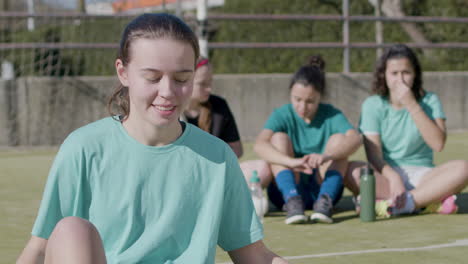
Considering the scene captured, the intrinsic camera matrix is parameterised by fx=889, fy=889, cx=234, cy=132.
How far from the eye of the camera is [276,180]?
244 inches

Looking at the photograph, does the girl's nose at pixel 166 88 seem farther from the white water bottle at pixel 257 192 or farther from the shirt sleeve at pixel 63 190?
the white water bottle at pixel 257 192

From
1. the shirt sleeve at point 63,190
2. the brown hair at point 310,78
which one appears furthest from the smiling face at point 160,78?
the brown hair at point 310,78

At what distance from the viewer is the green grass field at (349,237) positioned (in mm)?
4777

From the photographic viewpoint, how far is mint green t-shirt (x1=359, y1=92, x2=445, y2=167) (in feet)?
20.9

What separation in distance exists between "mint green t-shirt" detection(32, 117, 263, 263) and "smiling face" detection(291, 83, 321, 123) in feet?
10.7

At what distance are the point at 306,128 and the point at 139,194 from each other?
365 cm

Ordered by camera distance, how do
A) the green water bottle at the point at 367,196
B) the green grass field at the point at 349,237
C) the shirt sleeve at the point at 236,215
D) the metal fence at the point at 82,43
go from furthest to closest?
the metal fence at the point at 82,43, the green water bottle at the point at 367,196, the green grass field at the point at 349,237, the shirt sleeve at the point at 236,215

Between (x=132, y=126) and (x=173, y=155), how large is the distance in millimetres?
167

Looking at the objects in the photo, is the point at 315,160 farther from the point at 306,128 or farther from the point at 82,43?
the point at 82,43

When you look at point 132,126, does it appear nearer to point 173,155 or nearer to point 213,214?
point 173,155

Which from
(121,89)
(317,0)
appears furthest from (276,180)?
(317,0)

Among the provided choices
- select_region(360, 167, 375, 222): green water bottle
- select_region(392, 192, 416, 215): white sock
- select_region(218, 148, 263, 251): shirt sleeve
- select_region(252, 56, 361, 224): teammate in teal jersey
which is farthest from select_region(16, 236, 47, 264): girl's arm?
select_region(392, 192, 416, 215): white sock

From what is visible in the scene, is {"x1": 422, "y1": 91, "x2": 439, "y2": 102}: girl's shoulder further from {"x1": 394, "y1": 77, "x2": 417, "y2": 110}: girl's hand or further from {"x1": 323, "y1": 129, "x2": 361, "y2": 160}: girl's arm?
{"x1": 323, "y1": 129, "x2": 361, "y2": 160}: girl's arm

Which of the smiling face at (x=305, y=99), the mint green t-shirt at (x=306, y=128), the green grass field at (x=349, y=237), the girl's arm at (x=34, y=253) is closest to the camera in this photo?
the girl's arm at (x=34, y=253)
